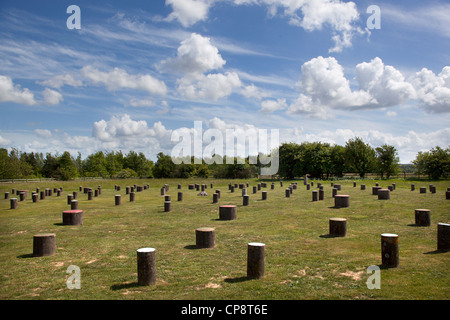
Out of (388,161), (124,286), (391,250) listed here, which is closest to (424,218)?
(391,250)

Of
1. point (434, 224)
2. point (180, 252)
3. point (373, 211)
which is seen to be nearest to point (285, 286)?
point (180, 252)

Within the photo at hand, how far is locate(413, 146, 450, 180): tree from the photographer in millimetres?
47594

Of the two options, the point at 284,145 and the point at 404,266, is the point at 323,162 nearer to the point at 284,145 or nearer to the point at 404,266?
the point at 284,145

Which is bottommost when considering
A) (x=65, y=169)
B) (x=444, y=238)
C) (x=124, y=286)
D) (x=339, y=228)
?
(x=124, y=286)

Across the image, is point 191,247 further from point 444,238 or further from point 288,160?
point 288,160

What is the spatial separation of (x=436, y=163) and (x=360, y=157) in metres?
16.1

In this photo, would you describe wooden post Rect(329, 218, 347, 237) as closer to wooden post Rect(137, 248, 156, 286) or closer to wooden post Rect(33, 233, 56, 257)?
wooden post Rect(137, 248, 156, 286)

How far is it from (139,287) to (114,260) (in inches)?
102

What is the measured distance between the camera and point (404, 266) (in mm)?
7656

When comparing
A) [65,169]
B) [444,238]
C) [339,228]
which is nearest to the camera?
[444,238]

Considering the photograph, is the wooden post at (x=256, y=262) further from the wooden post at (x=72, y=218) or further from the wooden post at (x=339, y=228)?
the wooden post at (x=72, y=218)

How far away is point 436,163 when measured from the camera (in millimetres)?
48062
